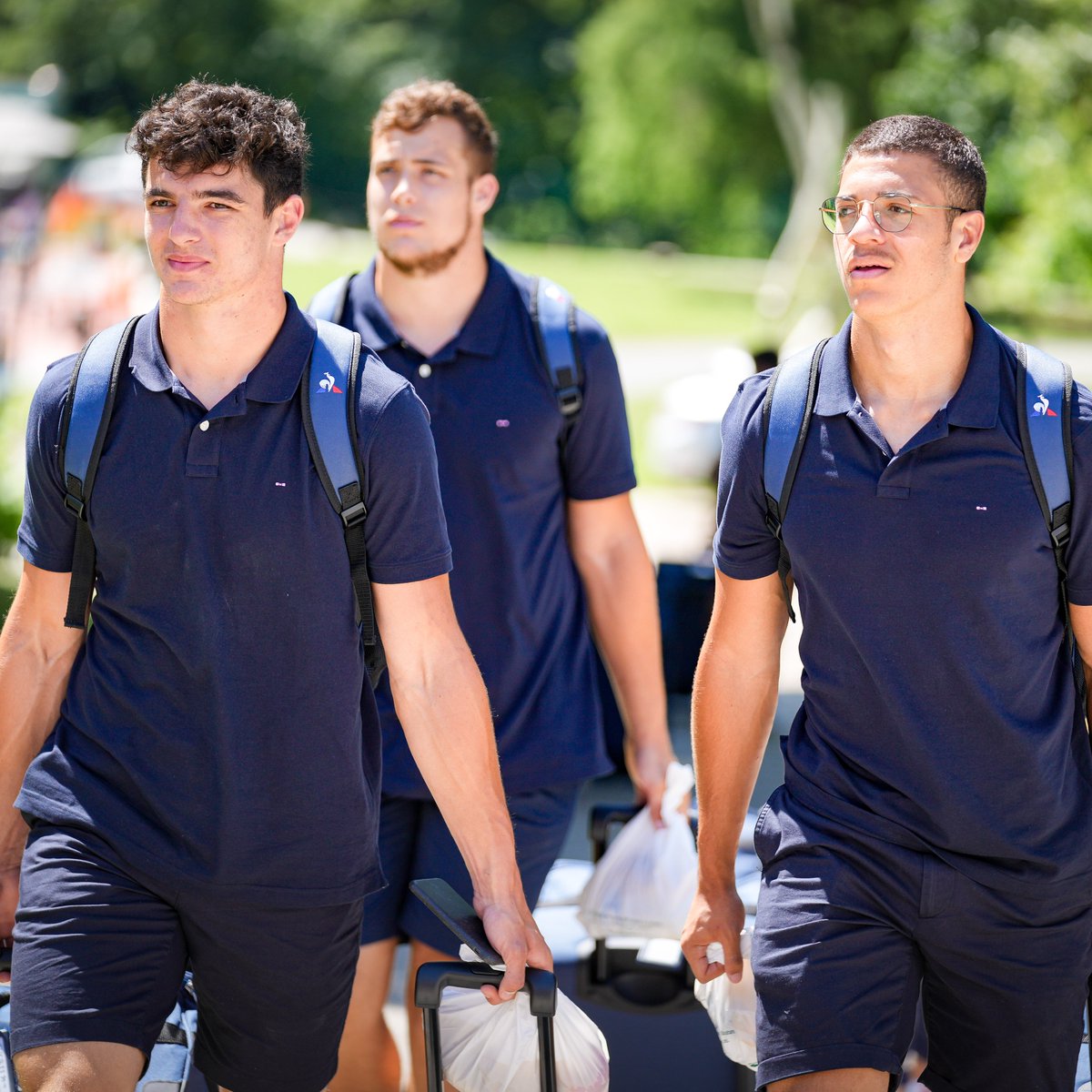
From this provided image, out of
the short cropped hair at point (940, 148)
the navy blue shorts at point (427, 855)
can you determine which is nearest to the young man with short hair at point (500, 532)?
the navy blue shorts at point (427, 855)

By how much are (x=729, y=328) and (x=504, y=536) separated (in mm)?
28119

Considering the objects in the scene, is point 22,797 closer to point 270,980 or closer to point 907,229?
point 270,980

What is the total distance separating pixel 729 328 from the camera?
103 feet

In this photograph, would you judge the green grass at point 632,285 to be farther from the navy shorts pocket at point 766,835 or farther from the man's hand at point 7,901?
the navy shorts pocket at point 766,835

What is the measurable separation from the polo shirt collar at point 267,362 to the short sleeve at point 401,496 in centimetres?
17

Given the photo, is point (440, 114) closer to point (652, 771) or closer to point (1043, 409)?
point (652, 771)

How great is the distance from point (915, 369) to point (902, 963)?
42.0 inches

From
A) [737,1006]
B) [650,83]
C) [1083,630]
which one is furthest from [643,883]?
[650,83]

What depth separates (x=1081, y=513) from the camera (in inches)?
113

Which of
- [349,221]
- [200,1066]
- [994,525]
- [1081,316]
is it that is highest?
[349,221]

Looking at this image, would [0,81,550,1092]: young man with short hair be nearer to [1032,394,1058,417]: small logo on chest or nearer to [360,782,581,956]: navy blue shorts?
[360,782,581,956]: navy blue shorts

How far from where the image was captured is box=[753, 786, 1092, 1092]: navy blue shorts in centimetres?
292

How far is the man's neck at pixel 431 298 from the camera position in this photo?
4090 millimetres

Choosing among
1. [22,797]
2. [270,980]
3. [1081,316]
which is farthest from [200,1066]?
[1081,316]
